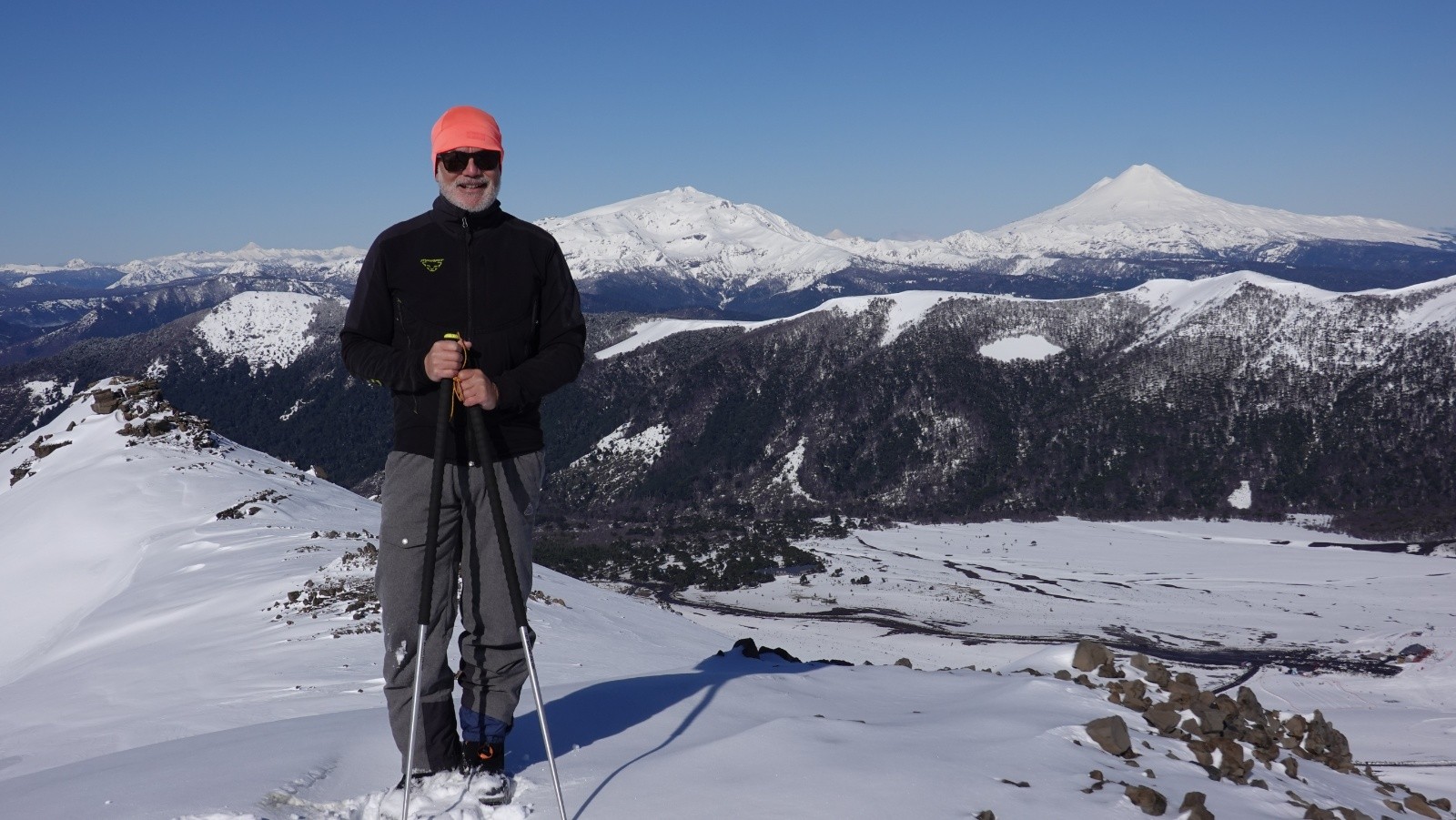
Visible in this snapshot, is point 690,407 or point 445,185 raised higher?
point 445,185

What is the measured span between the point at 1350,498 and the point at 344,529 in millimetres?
112425

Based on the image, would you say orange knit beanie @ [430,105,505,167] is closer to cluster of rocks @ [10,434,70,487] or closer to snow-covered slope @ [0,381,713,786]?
snow-covered slope @ [0,381,713,786]

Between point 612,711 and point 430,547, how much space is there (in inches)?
118

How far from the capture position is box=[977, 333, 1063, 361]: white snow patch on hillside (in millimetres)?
138125

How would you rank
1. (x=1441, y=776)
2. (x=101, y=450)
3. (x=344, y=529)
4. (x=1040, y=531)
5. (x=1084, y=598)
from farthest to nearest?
1. (x=1040, y=531)
2. (x=1084, y=598)
3. (x=101, y=450)
4. (x=344, y=529)
5. (x=1441, y=776)

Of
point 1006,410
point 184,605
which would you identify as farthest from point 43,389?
point 184,605

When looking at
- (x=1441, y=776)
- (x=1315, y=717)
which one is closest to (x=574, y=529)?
(x=1441, y=776)

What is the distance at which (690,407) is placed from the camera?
145500mm

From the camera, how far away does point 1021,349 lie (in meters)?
140

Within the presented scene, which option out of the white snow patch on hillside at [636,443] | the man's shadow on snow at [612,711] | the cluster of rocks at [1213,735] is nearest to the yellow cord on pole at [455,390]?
the man's shadow on snow at [612,711]

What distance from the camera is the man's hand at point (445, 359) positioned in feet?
16.7

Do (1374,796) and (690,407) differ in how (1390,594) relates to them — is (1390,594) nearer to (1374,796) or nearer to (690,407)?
(1374,796)

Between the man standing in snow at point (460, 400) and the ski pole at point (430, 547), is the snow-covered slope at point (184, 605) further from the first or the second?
A: the ski pole at point (430, 547)

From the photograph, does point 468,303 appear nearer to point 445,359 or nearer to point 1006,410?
point 445,359
